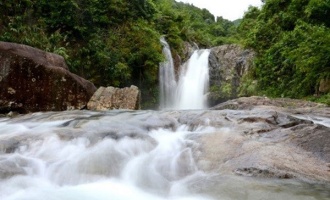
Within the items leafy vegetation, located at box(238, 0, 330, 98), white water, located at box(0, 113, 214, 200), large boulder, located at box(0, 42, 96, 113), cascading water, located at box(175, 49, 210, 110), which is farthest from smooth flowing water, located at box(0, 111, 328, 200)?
cascading water, located at box(175, 49, 210, 110)

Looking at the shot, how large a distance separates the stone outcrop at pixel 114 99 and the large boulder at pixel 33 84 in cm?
A: 42

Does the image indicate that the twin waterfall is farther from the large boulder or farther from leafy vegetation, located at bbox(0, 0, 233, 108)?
the large boulder

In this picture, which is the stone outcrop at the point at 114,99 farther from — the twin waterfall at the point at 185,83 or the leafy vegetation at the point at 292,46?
the twin waterfall at the point at 185,83

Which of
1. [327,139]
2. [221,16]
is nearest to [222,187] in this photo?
[327,139]

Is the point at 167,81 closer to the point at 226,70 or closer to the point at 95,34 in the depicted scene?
the point at 226,70

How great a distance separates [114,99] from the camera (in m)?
10.9

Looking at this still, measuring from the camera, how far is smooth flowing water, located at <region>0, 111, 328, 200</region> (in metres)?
3.43

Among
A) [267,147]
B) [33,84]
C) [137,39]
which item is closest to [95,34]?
[137,39]

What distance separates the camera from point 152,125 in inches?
229

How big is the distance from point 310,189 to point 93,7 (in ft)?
44.2

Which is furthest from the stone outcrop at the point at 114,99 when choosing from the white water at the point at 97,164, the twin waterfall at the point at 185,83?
the twin waterfall at the point at 185,83

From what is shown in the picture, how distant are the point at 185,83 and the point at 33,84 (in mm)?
13603

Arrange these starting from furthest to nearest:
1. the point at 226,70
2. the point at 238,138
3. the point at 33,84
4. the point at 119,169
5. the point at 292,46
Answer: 1. the point at 226,70
2. the point at 292,46
3. the point at 33,84
4. the point at 238,138
5. the point at 119,169

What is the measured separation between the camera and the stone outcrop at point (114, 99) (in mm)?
10445
